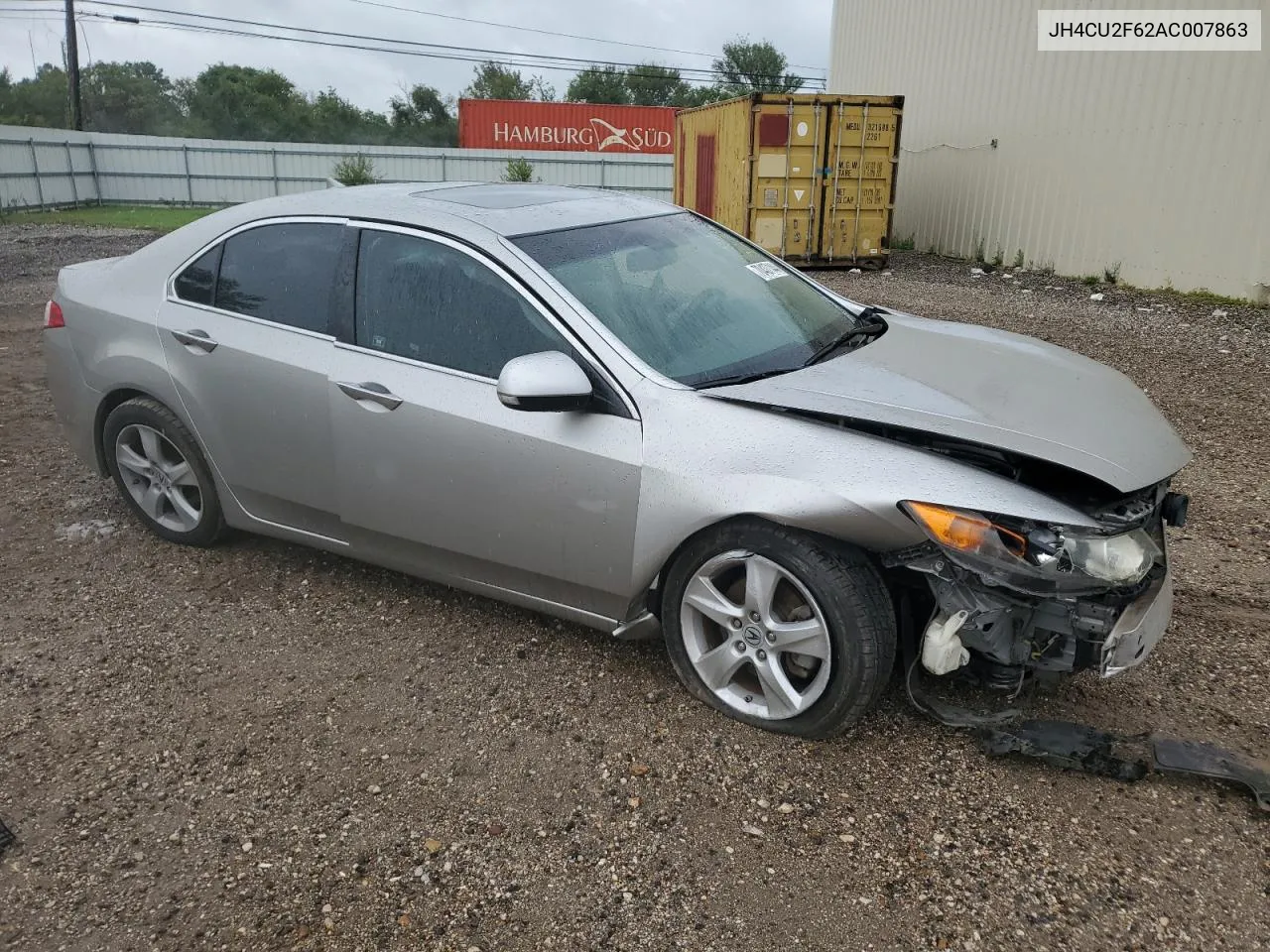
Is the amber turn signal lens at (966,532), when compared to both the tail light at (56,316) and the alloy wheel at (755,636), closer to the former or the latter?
the alloy wheel at (755,636)

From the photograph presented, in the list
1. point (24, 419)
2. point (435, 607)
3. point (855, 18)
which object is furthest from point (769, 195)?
point (435, 607)

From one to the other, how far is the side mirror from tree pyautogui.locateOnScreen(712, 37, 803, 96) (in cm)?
6510

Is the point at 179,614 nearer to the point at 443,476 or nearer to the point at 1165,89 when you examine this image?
the point at 443,476

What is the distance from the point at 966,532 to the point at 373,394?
6.73 ft

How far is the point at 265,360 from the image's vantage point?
3.78 meters

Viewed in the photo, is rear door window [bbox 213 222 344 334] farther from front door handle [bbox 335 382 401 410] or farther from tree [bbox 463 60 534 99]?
tree [bbox 463 60 534 99]

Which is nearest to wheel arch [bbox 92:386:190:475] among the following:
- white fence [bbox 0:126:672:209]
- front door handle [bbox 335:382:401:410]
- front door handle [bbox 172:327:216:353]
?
front door handle [bbox 172:327:216:353]

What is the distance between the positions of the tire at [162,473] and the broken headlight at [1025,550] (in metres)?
3.06

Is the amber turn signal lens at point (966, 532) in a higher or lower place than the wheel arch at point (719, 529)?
higher

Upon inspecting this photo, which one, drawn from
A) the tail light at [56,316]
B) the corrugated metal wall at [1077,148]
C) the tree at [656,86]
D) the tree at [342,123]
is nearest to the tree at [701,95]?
the tree at [656,86]

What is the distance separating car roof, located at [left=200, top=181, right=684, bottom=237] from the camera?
11.9ft

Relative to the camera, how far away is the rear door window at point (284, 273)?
3.77 m

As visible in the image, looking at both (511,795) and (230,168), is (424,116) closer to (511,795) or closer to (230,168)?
(230,168)

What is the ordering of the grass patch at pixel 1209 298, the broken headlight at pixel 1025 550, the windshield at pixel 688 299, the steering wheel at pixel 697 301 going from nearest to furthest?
1. the broken headlight at pixel 1025 550
2. the windshield at pixel 688 299
3. the steering wheel at pixel 697 301
4. the grass patch at pixel 1209 298
